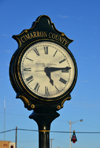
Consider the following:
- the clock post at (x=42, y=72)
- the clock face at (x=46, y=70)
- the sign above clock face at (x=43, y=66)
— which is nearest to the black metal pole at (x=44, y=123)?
the clock post at (x=42, y=72)

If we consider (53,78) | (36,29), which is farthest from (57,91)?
(36,29)

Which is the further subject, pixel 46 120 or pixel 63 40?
pixel 63 40

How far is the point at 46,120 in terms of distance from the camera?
7.17 m

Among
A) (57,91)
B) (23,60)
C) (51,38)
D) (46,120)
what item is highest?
(51,38)

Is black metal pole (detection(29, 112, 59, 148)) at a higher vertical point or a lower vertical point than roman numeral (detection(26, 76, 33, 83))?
lower

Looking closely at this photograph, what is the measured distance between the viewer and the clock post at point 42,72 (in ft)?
23.0

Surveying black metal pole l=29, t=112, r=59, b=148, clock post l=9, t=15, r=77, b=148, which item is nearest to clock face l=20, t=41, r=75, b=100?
clock post l=9, t=15, r=77, b=148

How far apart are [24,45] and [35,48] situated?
0.23m

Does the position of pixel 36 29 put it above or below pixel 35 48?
above

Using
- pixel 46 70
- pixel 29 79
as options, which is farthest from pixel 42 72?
pixel 29 79

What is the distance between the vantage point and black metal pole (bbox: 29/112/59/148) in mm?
6992

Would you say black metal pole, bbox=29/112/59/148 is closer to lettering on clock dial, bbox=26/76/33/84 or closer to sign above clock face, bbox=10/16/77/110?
sign above clock face, bbox=10/16/77/110

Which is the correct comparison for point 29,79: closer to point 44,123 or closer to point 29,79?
point 29,79

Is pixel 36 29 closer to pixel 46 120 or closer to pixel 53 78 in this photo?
pixel 53 78
